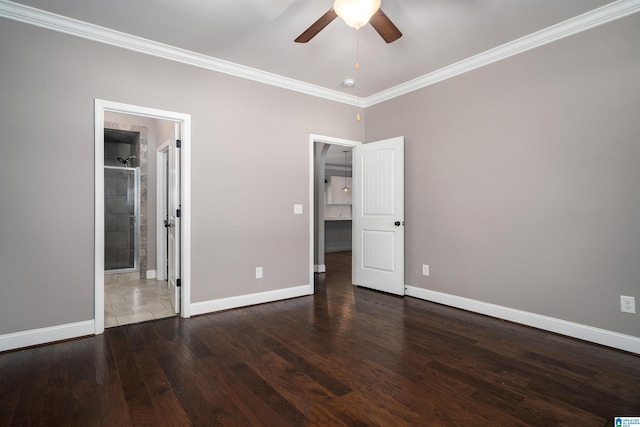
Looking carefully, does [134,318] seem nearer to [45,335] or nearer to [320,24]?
[45,335]

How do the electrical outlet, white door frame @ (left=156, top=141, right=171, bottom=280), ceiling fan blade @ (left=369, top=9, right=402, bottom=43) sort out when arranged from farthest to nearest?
white door frame @ (left=156, top=141, right=171, bottom=280) < the electrical outlet < ceiling fan blade @ (left=369, top=9, right=402, bottom=43)

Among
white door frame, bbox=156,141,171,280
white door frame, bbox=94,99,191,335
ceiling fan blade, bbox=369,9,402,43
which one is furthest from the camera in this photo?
white door frame, bbox=156,141,171,280

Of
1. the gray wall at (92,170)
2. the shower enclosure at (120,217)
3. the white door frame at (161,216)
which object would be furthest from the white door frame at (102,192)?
the shower enclosure at (120,217)

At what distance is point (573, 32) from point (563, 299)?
7.61 feet

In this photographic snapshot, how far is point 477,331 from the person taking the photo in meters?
3.09

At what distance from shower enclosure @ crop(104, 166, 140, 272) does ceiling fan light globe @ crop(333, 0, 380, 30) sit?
5.45 m

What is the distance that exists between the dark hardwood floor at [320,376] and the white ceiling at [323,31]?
8.85ft

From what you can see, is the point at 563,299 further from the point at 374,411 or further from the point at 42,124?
the point at 42,124

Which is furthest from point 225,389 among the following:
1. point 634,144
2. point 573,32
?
point 573,32

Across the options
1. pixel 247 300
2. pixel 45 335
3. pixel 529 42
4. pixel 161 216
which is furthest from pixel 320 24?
pixel 161 216

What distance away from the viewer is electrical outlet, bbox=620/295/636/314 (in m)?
2.63

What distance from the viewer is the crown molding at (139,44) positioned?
8.87ft

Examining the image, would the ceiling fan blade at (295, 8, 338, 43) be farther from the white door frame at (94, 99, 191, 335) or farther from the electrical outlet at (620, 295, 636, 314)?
the electrical outlet at (620, 295, 636, 314)

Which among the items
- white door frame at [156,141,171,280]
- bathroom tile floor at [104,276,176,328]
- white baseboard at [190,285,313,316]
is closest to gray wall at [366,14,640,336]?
white baseboard at [190,285,313,316]
